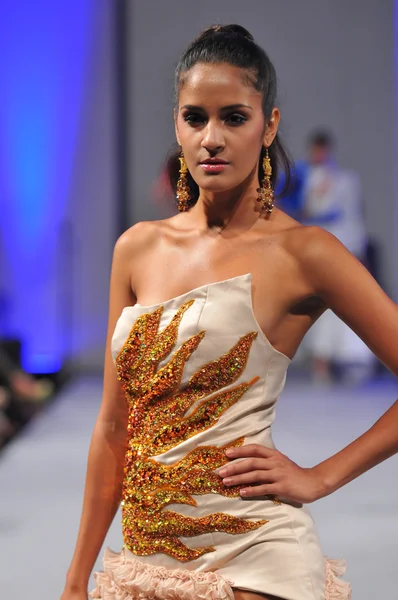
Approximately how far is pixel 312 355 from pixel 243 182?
7.67 metres

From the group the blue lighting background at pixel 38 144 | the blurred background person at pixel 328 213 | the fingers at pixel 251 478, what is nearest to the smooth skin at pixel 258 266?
the fingers at pixel 251 478

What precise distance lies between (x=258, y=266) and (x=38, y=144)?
820cm

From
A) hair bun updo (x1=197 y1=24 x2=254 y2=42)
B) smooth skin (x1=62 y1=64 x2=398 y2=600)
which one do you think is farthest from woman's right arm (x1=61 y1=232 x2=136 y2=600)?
hair bun updo (x1=197 y1=24 x2=254 y2=42)

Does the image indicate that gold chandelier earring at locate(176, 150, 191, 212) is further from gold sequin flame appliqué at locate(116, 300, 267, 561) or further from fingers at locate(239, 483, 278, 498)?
fingers at locate(239, 483, 278, 498)

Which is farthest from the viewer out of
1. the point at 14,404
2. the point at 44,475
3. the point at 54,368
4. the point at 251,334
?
the point at 54,368

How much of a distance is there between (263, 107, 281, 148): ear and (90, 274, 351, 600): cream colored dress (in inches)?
10.2

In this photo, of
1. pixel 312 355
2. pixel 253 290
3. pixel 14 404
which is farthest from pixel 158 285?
pixel 312 355

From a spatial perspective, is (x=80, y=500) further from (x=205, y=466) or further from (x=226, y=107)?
(x=226, y=107)

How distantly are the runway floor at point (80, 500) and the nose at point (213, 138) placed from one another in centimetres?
213

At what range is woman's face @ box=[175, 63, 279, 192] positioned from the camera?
1693 mm

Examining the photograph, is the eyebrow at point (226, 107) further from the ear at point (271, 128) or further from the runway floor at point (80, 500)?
the runway floor at point (80, 500)

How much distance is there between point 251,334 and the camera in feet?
5.53

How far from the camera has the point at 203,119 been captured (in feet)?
5.64

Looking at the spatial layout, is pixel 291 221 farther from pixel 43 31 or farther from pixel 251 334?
pixel 43 31
